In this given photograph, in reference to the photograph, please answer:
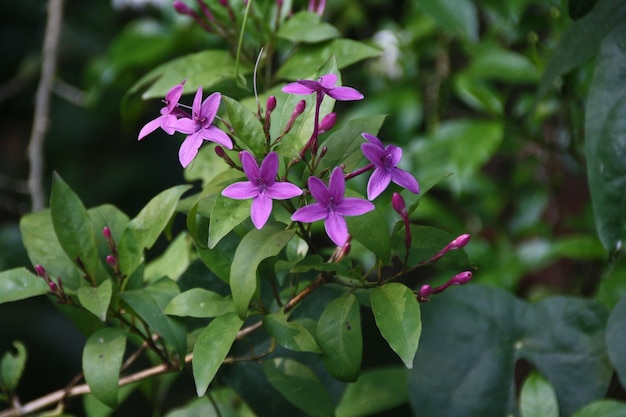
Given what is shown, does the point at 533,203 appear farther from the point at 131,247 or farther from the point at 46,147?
the point at 46,147

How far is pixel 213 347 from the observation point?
2.65ft

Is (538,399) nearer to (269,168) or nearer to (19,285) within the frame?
(269,168)

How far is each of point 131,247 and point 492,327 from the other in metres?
0.53

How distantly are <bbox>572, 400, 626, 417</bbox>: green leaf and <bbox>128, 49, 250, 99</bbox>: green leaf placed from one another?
0.61 meters

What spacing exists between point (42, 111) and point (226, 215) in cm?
106

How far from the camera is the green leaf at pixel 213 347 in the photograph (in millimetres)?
788

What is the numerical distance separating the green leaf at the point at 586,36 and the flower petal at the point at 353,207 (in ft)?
1.48

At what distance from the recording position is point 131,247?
0.94 meters

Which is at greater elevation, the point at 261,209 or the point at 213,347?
the point at 261,209

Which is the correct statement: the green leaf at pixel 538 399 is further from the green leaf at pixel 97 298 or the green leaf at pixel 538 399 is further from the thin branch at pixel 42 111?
the thin branch at pixel 42 111

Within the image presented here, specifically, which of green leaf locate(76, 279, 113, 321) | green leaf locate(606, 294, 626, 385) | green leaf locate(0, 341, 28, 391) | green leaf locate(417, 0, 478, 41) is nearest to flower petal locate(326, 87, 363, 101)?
green leaf locate(76, 279, 113, 321)

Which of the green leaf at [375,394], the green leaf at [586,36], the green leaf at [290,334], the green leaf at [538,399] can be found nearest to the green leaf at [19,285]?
the green leaf at [290,334]

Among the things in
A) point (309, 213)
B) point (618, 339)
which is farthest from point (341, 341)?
point (618, 339)

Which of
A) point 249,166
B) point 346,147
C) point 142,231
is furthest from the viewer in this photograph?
point 142,231
